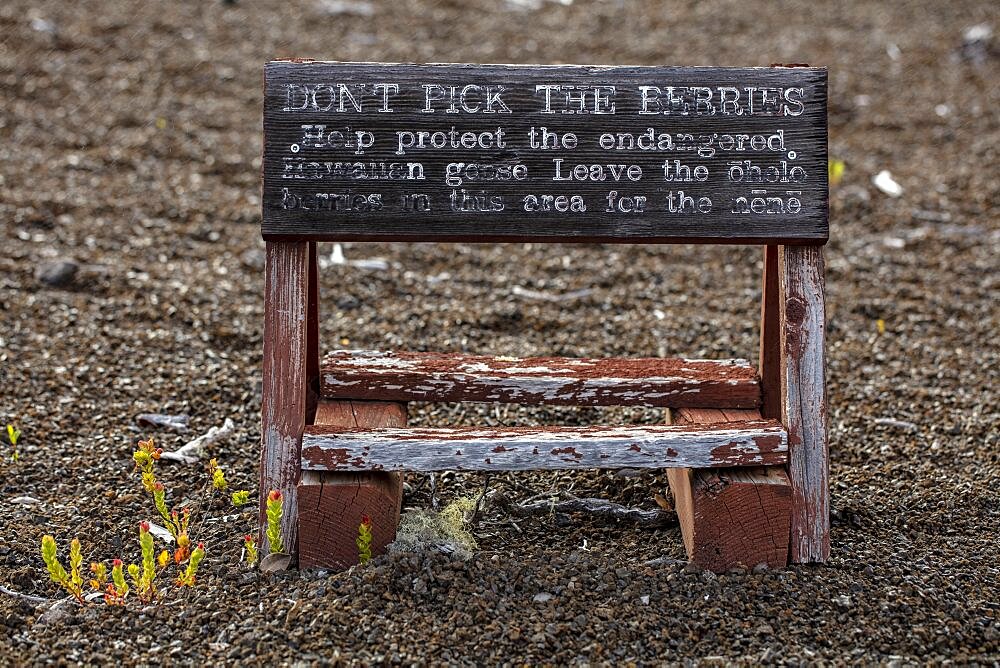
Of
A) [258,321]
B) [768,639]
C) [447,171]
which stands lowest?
[768,639]

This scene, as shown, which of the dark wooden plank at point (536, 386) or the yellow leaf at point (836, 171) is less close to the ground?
the yellow leaf at point (836, 171)

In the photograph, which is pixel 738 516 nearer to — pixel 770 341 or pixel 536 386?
pixel 770 341

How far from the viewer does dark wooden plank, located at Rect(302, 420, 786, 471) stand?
3.29 meters

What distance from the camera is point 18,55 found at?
8.01m

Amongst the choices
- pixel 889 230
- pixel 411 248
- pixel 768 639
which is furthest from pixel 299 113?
pixel 889 230

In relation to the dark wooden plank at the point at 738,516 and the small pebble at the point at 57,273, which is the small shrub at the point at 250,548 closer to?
the dark wooden plank at the point at 738,516

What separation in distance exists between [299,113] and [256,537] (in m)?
1.39

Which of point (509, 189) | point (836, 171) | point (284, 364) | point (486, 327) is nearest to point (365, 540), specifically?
point (284, 364)

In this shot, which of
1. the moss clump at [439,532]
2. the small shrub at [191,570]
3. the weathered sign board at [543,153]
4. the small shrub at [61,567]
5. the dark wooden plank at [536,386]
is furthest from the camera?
the dark wooden plank at [536,386]

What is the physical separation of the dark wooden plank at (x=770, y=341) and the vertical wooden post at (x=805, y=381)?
21cm

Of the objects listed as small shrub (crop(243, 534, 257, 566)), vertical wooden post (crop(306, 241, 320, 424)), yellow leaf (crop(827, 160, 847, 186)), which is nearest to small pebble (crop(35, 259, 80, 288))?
vertical wooden post (crop(306, 241, 320, 424))

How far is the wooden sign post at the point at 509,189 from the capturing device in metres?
3.27

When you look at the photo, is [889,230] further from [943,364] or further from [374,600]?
[374,600]

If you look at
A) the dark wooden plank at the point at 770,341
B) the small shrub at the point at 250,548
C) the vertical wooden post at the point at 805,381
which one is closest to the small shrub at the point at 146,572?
the small shrub at the point at 250,548
